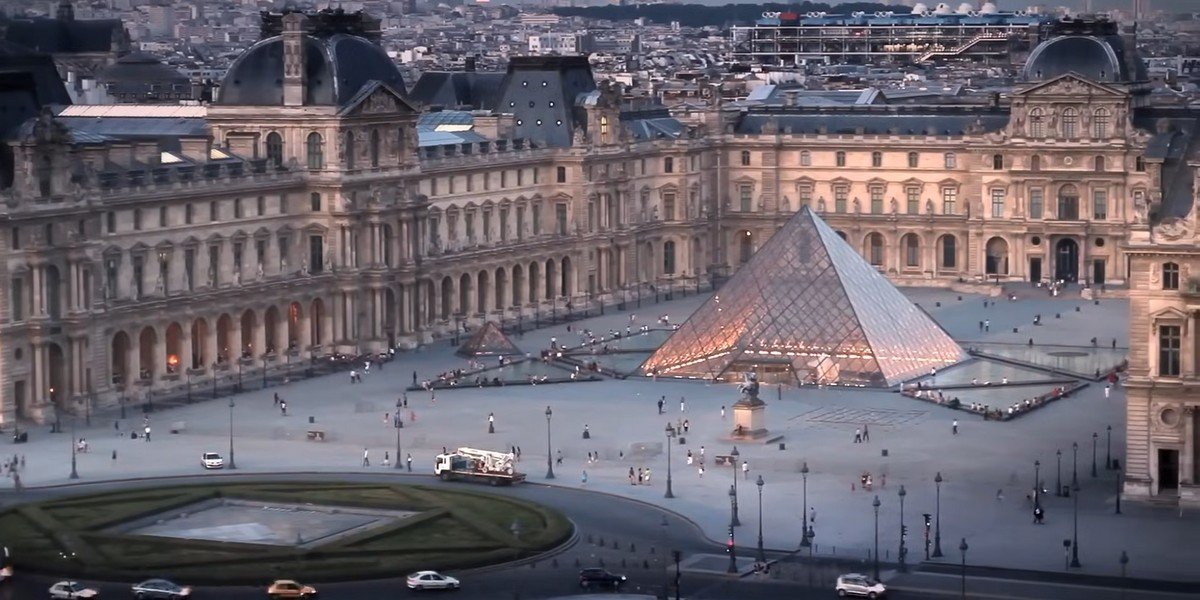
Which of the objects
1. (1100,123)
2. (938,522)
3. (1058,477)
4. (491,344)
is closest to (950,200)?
(1100,123)

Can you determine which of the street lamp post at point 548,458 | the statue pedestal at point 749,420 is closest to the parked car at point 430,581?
the street lamp post at point 548,458

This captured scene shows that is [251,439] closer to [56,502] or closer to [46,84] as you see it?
[56,502]

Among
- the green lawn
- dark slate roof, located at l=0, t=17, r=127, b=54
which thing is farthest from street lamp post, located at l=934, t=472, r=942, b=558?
dark slate roof, located at l=0, t=17, r=127, b=54

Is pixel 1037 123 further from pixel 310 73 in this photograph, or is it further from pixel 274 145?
pixel 274 145

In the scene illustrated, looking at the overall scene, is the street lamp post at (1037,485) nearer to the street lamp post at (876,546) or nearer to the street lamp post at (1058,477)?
the street lamp post at (1058,477)

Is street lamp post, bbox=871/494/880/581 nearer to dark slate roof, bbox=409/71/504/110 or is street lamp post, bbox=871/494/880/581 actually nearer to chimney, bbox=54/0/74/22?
dark slate roof, bbox=409/71/504/110

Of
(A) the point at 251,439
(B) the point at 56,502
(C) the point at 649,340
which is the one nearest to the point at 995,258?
(C) the point at 649,340

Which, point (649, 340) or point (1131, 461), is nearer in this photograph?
point (1131, 461)
